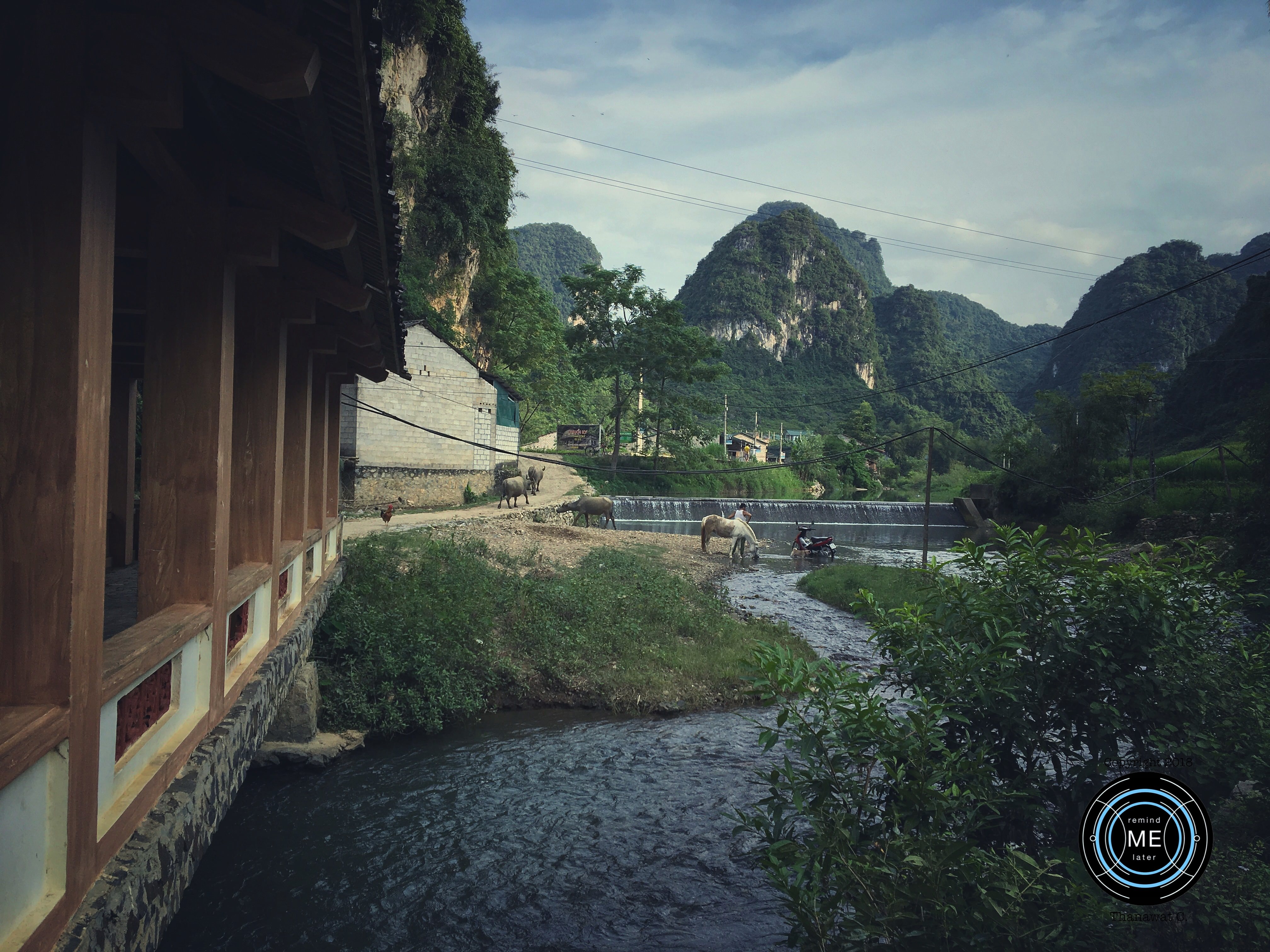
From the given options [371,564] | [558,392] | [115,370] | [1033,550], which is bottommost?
[371,564]

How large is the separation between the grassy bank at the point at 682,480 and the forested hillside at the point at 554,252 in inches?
3296

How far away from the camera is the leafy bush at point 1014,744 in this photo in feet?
10.5

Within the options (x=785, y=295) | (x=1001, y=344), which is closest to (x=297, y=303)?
(x=785, y=295)

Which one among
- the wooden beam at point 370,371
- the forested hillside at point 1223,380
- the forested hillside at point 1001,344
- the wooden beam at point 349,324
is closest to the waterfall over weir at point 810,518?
the forested hillside at point 1223,380

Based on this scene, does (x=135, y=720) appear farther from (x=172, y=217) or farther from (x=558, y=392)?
(x=558, y=392)

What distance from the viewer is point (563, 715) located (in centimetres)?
908

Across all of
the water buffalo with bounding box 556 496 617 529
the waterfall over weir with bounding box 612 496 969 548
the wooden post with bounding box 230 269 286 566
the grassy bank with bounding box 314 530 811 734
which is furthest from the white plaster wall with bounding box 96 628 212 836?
the waterfall over weir with bounding box 612 496 969 548

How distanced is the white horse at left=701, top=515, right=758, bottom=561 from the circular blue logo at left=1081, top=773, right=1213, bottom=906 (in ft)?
62.0

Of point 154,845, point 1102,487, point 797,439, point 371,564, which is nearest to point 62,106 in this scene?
point 154,845

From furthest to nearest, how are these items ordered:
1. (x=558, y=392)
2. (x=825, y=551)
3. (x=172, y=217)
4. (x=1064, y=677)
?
(x=558, y=392) → (x=825, y=551) → (x=1064, y=677) → (x=172, y=217)

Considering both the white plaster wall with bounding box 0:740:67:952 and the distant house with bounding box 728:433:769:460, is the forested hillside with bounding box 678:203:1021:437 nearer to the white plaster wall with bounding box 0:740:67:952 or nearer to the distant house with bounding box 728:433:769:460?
the distant house with bounding box 728:433:769:460

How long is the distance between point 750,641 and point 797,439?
6219 centimetres

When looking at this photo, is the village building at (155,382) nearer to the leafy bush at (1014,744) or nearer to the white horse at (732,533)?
the leafy bush at (1014,744)

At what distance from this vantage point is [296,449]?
698 cm
